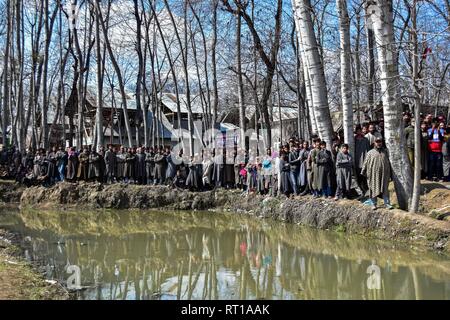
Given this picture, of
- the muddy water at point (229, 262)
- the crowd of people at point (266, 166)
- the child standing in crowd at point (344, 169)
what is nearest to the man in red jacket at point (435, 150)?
the crowd of people at point (266, 166)

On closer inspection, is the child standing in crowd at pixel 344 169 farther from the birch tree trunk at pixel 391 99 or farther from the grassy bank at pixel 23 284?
the grassy bank at pixel 23 284

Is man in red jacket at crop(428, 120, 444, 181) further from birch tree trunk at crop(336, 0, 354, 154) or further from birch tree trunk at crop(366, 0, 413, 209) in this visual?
birch tree trunk at crop(366, 0, 413, 209)

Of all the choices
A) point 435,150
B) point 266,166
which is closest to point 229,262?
point 435,150

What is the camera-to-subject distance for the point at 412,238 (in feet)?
29.2

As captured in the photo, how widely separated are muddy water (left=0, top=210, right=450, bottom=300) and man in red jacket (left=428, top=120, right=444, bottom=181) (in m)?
3.36

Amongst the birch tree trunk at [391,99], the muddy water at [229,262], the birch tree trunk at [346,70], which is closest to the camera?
the muddy water at [229,262]

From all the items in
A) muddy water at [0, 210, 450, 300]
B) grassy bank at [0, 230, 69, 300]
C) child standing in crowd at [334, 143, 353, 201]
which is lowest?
muddy water at [0, 210, 450, 300]

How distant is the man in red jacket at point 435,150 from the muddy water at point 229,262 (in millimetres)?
3360

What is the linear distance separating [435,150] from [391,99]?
9.39 feet

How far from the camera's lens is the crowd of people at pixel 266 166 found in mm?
11414

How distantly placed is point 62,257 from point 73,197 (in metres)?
8.39

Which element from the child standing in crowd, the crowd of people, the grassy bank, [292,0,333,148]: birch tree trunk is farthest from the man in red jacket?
the grassy bank

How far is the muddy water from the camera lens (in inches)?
255

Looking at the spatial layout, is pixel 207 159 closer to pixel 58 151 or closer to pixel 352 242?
pixel 58 151
